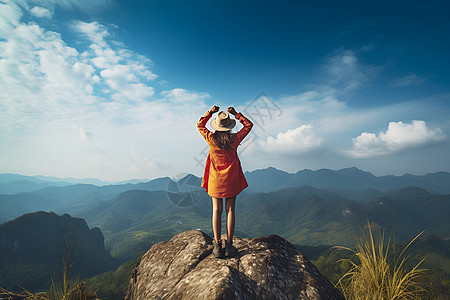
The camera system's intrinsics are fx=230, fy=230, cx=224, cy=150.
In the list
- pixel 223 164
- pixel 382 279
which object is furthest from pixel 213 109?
pixel 382 279

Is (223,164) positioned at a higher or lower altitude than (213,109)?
lower

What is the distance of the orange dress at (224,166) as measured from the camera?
6.32 metres

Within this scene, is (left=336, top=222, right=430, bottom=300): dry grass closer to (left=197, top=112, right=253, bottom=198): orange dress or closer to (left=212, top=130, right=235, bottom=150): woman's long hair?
(left=197, top=112, right=253, bottom=198): orange dress

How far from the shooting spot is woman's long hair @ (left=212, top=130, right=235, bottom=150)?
638 cm

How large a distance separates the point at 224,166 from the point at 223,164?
0.06 m

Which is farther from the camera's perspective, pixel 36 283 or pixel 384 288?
pixel 36 283

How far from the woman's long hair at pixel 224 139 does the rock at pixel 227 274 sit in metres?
2.86

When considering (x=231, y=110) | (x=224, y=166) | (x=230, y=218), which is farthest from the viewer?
(x=231, y=110)

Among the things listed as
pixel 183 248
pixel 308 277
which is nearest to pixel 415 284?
pixel 308 277

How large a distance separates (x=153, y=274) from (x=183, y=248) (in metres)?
1.05

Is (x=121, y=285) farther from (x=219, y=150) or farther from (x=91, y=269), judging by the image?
(x=219, y=150)

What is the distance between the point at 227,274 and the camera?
453cm

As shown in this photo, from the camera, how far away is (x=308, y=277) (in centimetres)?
553

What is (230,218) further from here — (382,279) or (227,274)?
(382,279)
